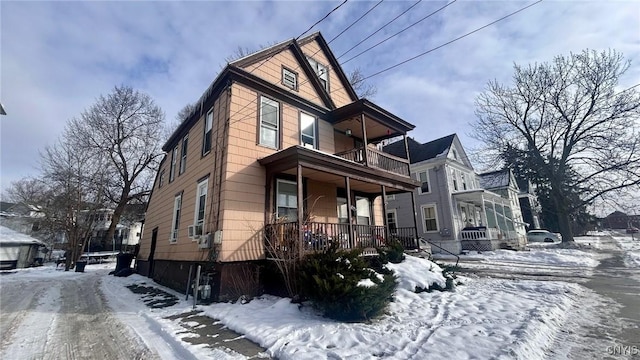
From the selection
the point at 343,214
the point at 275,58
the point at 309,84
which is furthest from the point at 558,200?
the point at 275,58

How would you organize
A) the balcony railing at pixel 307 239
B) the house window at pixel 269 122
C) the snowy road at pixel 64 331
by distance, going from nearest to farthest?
the snowy road at pixel 64 331, the balcony railing at pixel 307 239, the house window at pixel 269 122

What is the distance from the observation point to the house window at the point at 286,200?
9.05 meters

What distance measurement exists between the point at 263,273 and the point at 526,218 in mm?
45109

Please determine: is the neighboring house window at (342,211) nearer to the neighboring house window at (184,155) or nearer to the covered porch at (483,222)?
the neighboring house window at (184,155)

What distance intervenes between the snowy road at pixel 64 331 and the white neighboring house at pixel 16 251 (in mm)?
21965

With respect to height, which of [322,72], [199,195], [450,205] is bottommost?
[199,195]

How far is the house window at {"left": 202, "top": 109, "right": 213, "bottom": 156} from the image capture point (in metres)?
9.79

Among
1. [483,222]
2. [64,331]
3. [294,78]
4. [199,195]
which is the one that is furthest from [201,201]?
[483,222]

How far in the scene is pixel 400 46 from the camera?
666cm

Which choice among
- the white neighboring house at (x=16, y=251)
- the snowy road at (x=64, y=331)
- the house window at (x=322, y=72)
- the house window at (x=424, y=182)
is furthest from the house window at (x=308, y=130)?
the white neighboring house at (x=16, y=251)

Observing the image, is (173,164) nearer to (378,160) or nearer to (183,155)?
(183,155)

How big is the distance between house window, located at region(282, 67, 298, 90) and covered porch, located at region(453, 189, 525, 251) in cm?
1579

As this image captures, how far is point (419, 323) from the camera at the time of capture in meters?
5.06

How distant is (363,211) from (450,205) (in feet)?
36.3
